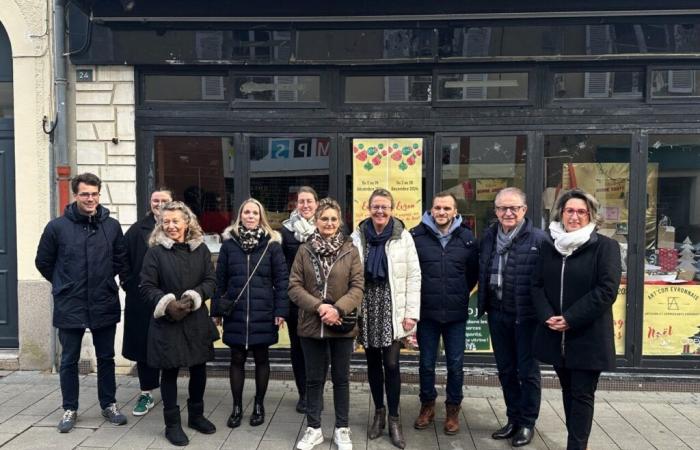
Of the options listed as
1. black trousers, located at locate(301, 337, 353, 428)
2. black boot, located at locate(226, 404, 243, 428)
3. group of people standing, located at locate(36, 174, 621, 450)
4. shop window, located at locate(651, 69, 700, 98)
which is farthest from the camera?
shop window, located at locate(651, 69, 700, 98)

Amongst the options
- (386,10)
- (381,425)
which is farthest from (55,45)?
(381,425)

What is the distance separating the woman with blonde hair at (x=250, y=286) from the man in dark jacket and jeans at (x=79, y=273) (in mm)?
906

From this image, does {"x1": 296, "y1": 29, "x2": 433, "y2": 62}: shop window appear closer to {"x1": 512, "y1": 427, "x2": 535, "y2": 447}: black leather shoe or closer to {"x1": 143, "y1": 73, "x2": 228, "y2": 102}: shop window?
{"x1": 143, "y1": 73, "x2": 228, "y2": 102}: shop window

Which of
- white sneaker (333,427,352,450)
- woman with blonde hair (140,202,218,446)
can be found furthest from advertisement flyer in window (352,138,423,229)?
white sneaker (333,427,352,450)

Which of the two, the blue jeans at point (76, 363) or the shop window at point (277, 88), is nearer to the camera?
the blue jeans at point (76, 363)

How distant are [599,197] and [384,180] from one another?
2221 millimetres

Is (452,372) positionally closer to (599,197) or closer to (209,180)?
(599,197)

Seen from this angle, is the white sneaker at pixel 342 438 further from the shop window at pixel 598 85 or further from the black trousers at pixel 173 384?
the shop window at pixel 598 85

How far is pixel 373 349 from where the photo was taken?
4.28 m

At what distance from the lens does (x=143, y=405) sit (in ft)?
16.0

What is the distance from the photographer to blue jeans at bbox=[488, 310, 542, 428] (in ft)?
13.8

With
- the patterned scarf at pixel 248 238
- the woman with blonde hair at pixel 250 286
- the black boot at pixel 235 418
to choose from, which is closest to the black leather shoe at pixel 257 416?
the black boot at pixel 235 418

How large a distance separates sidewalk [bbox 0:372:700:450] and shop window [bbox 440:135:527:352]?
0.84 metres

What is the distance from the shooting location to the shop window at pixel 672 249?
5.70m
